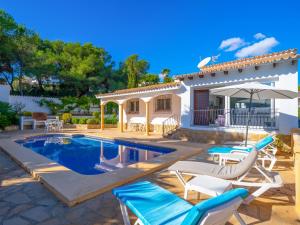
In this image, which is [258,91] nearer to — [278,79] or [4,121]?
[278,79]

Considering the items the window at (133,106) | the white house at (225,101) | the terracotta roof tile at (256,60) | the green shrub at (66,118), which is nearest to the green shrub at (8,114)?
the green shrub at (66,118)

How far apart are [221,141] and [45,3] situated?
60.3ft

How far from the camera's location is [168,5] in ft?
59.4

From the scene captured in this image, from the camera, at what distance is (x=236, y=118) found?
11.8 m

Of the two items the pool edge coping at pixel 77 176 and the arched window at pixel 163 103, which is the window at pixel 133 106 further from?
the pool edge coping at pixel 77 176

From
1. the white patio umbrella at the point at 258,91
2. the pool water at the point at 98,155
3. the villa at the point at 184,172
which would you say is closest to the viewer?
the villa at the point at 184,172

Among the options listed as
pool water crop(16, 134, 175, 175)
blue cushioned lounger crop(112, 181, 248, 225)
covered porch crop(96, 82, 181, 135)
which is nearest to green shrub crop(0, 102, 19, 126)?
pool water crop(16, 134, 175, 175)

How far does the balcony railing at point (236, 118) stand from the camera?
10471 mm

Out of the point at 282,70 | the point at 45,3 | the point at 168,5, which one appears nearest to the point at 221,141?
the point at 282,70

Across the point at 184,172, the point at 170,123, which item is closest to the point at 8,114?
the point at 170,123

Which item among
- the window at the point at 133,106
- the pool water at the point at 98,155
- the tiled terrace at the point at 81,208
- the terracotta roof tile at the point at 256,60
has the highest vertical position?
the terracotta roof tile at the point at 256,60

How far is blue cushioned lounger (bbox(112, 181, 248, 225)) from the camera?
1784 millimetres

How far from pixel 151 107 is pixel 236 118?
289 inches

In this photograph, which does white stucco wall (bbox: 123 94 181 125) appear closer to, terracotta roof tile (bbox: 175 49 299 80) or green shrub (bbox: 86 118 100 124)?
terracotta roof tile (bbox: 175 49 299 80)
